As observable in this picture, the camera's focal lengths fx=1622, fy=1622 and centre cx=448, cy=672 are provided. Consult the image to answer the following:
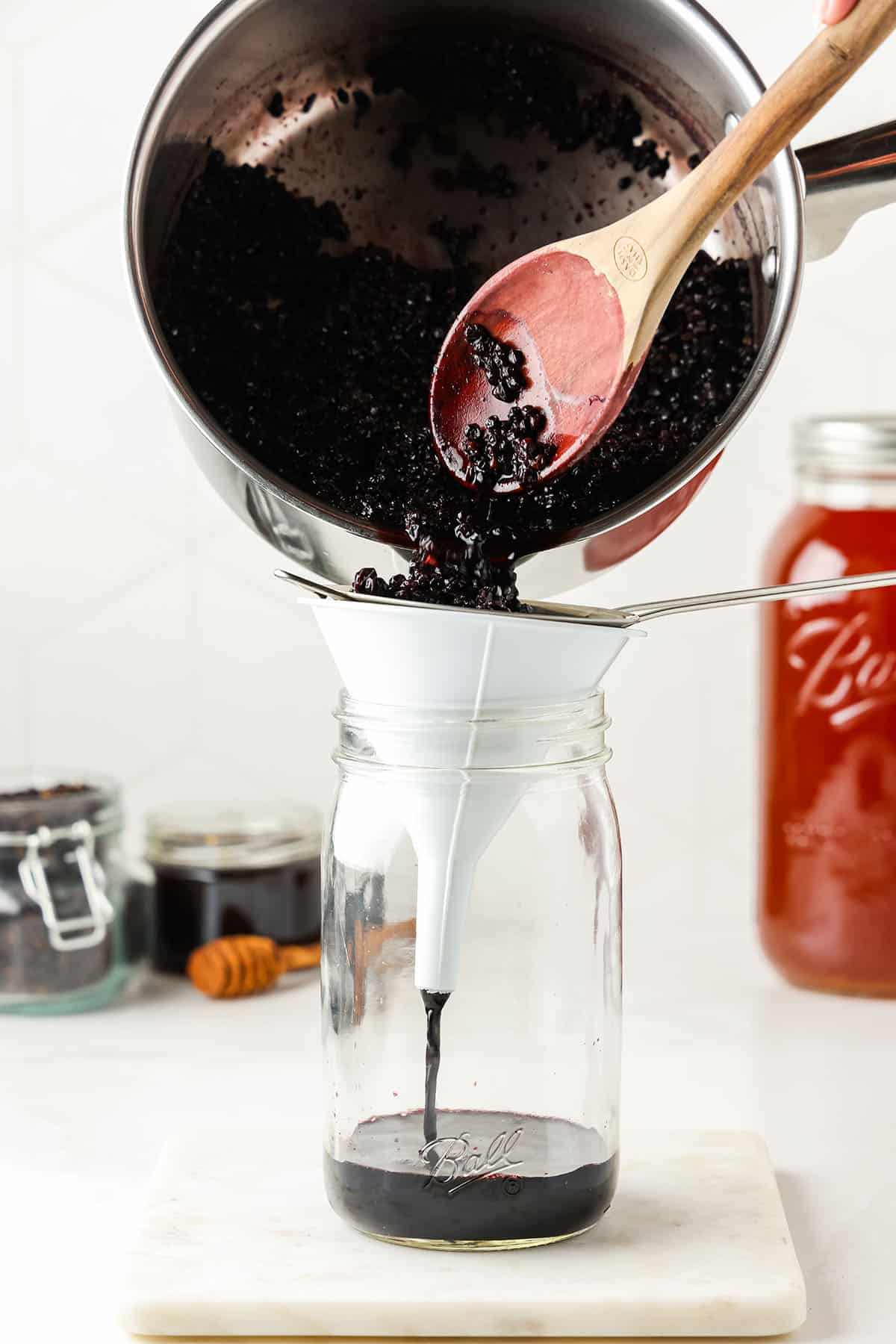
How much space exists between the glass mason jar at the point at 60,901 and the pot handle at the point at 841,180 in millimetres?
630

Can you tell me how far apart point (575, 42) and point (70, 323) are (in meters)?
0.63

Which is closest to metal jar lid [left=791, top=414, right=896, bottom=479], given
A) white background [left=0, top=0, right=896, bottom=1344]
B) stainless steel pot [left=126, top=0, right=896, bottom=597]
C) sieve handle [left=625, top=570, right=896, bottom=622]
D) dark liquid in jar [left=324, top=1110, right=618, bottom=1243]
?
white background [left=0, top=0, right=896, bottom=1344]

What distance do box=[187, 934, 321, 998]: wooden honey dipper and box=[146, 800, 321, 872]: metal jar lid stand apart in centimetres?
6

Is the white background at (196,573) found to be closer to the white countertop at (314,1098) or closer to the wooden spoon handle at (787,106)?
the white countertop at (314,1098)

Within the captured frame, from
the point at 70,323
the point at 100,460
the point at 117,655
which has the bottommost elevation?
the point at 117,655

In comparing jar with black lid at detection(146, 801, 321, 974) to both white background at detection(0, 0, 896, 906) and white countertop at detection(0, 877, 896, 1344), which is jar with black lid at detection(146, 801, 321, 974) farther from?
white background at detection(0, 0, 896, 906)

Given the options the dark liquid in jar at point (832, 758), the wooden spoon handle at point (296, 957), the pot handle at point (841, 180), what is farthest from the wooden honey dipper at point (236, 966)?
the pot handle at point (841, 180)

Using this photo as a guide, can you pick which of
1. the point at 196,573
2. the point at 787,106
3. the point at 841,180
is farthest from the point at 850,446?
the point at 196,573

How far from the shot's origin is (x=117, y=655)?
1.36m

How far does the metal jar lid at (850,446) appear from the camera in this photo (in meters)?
1.08

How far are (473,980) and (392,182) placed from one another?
41cm

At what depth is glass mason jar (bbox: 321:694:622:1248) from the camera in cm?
70

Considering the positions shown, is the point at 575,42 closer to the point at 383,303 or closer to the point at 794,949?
the point at 383,303

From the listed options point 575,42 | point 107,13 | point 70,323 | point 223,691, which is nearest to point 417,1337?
point 575,42
